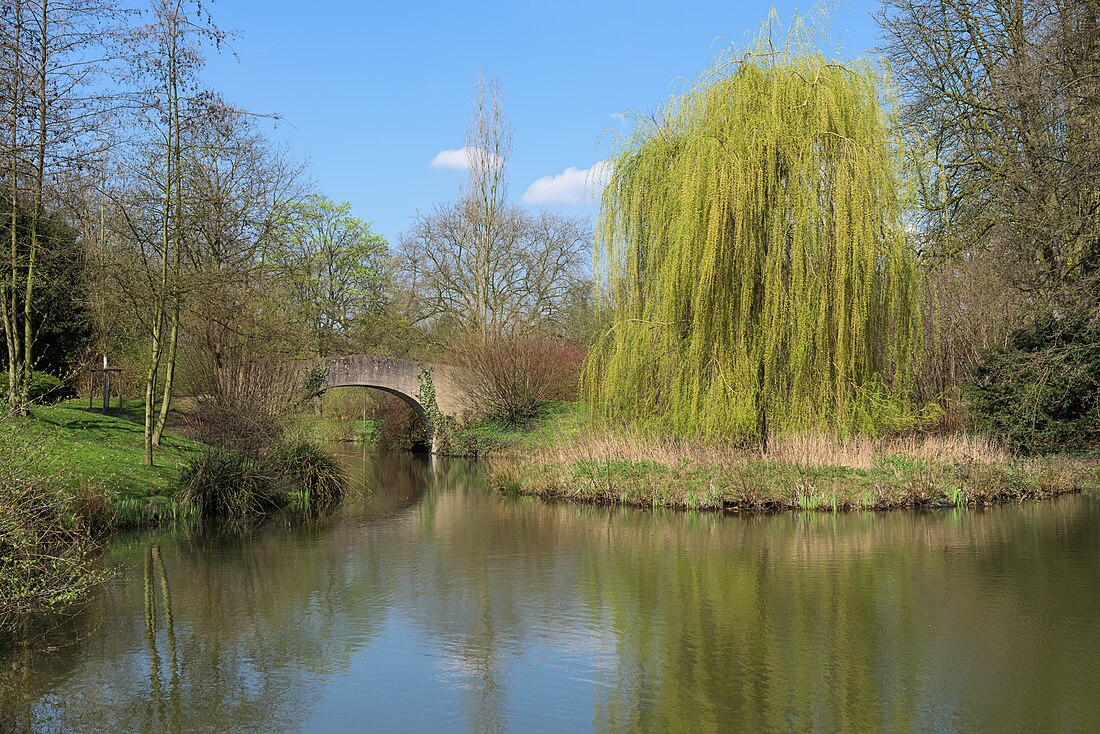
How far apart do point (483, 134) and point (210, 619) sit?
1081 inches

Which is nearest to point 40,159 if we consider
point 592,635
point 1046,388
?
point 592,635

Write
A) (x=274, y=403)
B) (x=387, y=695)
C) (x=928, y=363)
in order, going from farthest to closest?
(x=928, y=363), (x=274, y=403), (x=387, y=695)

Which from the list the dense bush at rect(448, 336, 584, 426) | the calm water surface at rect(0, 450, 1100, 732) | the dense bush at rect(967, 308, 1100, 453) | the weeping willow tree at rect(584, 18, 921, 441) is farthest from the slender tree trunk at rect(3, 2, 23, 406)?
the dense bush at rect(967, 308, 1100, 453)

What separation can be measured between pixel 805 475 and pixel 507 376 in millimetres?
15239

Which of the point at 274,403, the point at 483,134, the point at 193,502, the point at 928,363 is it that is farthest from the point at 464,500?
the point at 483,134

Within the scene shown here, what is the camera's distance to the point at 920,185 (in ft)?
57.2

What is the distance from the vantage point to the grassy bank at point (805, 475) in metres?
14.0

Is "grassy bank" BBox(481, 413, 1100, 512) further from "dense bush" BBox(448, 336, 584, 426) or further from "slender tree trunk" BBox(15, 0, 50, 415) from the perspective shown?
"dense bush" BBox(448, 336, 584, 426)

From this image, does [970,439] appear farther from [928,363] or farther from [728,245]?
[728,245]

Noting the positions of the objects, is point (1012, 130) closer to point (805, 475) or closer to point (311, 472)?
point (805, 475)

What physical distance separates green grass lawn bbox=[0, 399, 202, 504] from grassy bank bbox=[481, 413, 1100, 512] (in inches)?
236

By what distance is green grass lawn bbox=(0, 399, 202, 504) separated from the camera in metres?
12.5

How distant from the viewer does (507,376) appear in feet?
94.0

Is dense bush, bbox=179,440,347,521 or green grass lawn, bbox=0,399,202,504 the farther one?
dense bush, bbox=179,440,347,521
